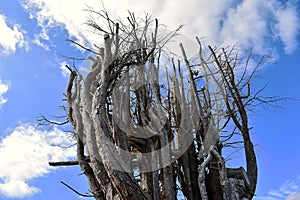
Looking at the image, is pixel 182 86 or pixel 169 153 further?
pixel 182 86

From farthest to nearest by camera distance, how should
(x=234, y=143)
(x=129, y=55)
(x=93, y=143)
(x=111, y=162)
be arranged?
(x=234, y=143) < (x=129, y=55) < (x=93, y=143) < (x=111, y=162)

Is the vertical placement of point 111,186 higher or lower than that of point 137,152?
lower

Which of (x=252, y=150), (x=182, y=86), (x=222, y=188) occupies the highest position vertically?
(x=182, y=86)

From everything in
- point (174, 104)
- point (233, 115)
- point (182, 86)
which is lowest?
point (233, 115)

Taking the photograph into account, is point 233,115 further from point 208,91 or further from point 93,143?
point 93,143

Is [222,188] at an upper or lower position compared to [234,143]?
lower

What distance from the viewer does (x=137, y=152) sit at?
15.1ft

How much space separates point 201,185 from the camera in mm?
4184

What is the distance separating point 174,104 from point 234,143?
105 cm

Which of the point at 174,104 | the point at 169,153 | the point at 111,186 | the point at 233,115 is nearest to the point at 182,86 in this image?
the point at 174,104

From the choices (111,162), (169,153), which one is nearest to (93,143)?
(111,162)

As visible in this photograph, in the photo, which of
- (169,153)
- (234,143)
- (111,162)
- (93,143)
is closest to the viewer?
(111,162)

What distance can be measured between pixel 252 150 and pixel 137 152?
154 centimetres

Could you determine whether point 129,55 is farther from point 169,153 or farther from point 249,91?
point 249,91
